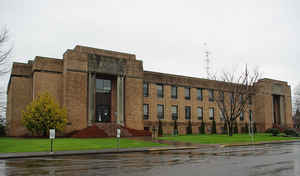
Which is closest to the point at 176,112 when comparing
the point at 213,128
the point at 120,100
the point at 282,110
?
the point at 213,128

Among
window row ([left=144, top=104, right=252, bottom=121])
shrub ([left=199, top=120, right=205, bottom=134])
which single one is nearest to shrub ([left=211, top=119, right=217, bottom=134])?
shrub ([left=199, top=120, right=205, bottom=134])

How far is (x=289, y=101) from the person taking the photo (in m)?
73.2

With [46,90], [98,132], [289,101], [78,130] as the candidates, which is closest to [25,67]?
[46,90]

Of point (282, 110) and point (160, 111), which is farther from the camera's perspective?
point (282, 110)

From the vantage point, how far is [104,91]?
4666cm

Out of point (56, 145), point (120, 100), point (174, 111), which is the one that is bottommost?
point (56, 145)

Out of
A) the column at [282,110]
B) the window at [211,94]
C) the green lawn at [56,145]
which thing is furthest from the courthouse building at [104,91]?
the column at [282,110]

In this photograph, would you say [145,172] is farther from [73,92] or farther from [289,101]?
[289,101]

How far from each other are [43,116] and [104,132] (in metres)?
8.23

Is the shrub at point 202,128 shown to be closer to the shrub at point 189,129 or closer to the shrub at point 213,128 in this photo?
the shrub at point 213,128

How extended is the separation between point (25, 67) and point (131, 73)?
647 inches

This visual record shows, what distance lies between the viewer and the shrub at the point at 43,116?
37.7 metres

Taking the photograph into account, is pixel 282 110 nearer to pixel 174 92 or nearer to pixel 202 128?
pixel 202 128

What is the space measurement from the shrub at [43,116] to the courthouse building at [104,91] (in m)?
2.90
